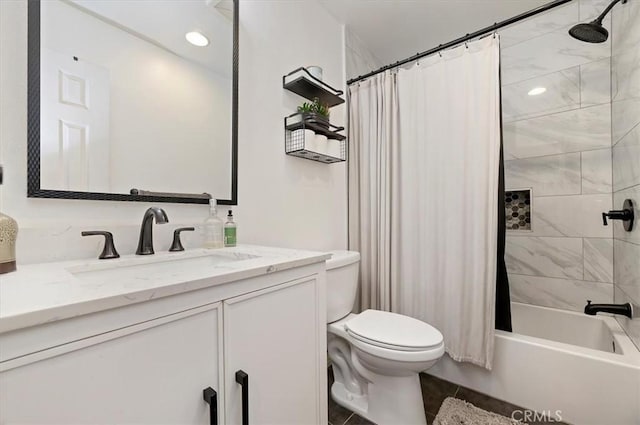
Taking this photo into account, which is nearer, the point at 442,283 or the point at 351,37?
the point at 442,283

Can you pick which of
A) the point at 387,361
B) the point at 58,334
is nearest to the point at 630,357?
the point at 387,361

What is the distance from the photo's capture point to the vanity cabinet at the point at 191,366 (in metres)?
0.45

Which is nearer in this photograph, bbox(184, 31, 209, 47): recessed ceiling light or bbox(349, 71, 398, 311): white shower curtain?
bbox(184, 31, 209, 47): recessed ceiling light

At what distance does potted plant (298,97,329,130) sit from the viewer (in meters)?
1.58

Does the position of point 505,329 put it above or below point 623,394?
above

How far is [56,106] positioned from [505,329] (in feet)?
7.10

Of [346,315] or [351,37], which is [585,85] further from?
[346,315]

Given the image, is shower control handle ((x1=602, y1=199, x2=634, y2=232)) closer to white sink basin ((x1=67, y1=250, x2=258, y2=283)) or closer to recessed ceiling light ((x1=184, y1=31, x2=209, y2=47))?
white sink basin ((x1=67, y1=250, x2=258, y2=283))

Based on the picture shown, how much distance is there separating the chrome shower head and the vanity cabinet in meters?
1.62

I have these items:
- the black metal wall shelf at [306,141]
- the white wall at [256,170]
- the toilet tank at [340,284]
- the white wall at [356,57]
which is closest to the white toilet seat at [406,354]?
the toilet tank at [340,284]

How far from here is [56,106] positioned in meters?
0.89
